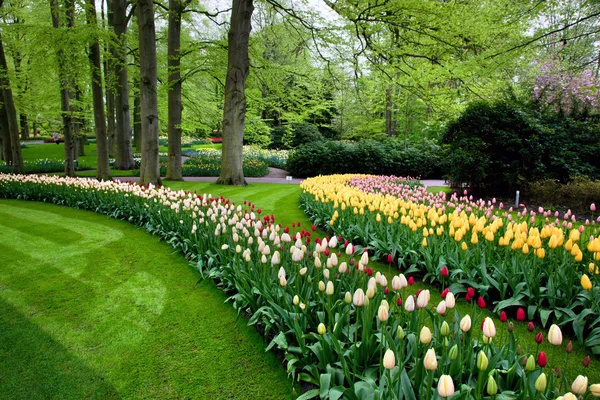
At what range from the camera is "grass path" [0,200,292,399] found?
A: 260cm

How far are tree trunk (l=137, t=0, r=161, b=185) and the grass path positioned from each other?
606cm

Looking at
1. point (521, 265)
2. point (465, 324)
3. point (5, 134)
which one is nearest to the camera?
point (465, 324)

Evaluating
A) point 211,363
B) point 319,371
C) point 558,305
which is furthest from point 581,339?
point 211,363

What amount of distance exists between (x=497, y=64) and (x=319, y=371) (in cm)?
983

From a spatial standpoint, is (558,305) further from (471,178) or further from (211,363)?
(471,178)

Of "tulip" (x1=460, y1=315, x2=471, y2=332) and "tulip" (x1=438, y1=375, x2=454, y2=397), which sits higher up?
"tulip" (x1=460, y1=315, x2=471, y2=332)

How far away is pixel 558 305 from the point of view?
3.29m

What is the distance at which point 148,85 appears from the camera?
11.1m

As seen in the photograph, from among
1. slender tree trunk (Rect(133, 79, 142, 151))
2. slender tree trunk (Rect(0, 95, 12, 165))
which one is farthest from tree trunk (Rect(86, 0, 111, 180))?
slender tree trunk (Rect(133, 79, 142, 151))

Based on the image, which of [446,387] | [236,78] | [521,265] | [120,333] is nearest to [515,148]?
[521,265]

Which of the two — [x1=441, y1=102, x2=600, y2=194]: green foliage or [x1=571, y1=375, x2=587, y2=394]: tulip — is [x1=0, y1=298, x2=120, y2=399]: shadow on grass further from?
[x1=441, y1=102, x2=600, y2=194]: green foliage

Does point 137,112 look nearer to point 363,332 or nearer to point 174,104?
point 174,104

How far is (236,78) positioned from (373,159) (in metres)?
8.48

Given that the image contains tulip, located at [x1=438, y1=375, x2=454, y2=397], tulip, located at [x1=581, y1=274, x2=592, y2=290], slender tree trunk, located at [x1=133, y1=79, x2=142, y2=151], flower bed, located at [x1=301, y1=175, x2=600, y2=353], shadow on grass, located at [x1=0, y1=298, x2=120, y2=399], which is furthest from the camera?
slender tree trunk, located at [x1=133, y1=79, x2=142, y2=151]
